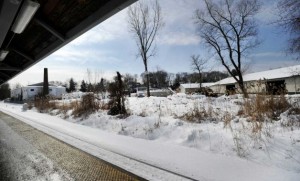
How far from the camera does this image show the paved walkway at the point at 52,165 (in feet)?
15.4

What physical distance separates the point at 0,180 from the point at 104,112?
27.0 feet

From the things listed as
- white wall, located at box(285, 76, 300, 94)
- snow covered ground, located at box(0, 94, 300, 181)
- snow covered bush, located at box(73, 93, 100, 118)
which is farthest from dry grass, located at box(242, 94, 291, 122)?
white wall, located at box(285, 76, 300, 94)

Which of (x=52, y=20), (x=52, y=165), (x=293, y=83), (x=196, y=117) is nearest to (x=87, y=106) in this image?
(x=196, y=117)

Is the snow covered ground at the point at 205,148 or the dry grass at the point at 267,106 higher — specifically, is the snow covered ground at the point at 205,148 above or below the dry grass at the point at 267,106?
below


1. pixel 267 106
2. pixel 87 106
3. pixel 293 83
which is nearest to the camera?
pixel 267 106

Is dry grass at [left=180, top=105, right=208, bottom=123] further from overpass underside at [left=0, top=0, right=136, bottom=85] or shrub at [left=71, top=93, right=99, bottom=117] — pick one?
shrub at [left=71, top=93, right=99, bottom=117]

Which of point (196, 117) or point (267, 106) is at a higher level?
point (267, 106)

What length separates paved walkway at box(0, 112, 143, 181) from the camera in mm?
4680

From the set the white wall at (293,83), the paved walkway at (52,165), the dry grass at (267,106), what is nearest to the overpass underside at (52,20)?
the paved walkway at (52,165)

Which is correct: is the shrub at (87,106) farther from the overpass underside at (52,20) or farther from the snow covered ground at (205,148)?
the overpass underside at (52,20)

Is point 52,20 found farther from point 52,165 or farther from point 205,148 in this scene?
point 205,148

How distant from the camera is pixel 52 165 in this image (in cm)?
541

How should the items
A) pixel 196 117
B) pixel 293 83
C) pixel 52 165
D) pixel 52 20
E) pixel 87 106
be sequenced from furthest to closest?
pixel 293 83 → pixel 87 106 → pixel 196 117 → pixel 52 20 → pixel 52 165

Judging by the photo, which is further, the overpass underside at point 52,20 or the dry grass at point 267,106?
the dry grass at point 267,106
